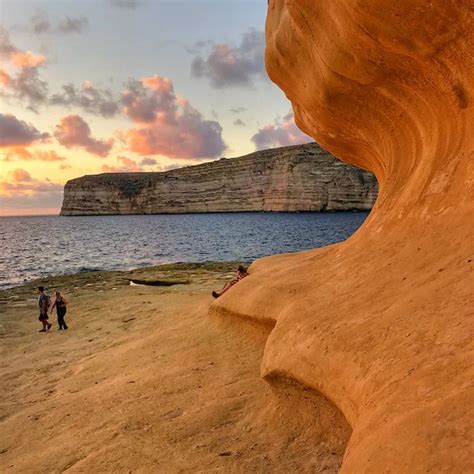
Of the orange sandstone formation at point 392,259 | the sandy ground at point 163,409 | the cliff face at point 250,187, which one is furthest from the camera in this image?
the cliff face at point 250,187

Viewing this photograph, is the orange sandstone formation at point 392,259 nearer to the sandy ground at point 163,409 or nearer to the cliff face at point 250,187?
the sandy ground at point 163,409

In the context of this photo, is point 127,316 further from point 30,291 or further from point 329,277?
point 30,291

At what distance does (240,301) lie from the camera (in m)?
8.41

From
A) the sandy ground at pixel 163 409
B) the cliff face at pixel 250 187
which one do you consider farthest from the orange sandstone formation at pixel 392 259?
the cliff face at pixel 250 187

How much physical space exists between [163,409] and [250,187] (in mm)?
115224

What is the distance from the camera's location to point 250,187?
12044 centimetres

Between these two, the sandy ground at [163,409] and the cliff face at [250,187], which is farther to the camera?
the cliff face at [250,187]

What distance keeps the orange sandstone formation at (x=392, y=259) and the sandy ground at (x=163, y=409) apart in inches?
26.8

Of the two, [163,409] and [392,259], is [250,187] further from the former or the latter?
[392,259]

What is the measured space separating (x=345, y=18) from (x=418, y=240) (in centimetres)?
292

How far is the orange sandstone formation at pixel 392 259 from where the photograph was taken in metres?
3.06

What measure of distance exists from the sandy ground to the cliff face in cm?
9930

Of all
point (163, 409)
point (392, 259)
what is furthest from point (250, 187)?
point (392, 259)

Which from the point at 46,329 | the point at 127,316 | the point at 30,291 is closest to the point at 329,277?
the point at 127,316
